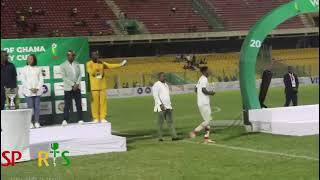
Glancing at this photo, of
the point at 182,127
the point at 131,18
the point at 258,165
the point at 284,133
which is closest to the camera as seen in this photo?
the point at 258,165

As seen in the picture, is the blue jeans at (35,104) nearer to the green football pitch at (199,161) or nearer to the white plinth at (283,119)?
the green football pitch at (199,161)

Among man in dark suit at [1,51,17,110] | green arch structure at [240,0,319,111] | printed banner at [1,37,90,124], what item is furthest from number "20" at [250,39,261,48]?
man in dark suit at [1,51,17,110]

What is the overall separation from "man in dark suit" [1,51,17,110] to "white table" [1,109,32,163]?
1.26 m

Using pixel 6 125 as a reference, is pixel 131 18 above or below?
above

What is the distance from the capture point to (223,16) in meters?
52.7

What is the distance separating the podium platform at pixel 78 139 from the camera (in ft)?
42.2

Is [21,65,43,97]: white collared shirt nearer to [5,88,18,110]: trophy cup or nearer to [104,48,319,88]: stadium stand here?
[5,88,18,110]: trophy cup

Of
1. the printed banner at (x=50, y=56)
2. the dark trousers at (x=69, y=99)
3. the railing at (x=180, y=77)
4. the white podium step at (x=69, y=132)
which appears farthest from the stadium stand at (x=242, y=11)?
the white podium step at (x=69, y=132)

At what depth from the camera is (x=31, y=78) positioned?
13.5 meters

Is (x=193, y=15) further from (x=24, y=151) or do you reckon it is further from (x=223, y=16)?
(x=24, y=151)

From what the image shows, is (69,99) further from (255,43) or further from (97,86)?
(255,43)

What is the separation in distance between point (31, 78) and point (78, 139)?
1727 millimetres

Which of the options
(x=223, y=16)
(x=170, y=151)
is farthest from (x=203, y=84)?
(x=223, y=16)

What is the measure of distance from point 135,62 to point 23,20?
8607 mm
